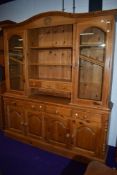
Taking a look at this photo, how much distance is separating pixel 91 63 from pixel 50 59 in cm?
88

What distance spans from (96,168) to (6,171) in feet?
4.60

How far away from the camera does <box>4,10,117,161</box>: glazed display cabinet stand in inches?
80.5

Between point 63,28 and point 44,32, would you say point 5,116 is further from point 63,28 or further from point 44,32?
point 63,28

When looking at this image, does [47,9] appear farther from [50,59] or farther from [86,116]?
[86,116]

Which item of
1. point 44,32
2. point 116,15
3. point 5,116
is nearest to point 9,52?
point 44,32

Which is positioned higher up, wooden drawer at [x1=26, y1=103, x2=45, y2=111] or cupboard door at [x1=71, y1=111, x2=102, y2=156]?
wooden drawer at [x1=26, y1=103, x2=45, y2=111]

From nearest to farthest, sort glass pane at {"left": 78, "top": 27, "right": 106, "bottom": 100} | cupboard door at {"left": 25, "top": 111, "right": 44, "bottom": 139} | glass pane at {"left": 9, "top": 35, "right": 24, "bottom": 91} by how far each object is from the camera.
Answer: glass pane at {"left": 78, "top": 27, "right": 106, "bottom": 100}, cupboard door at {"left": 25, "top": 111, "right": 44, "bottom": 139}, glass pane at {"left": 9, "top": 35, "right": 24, "bottom": 91}

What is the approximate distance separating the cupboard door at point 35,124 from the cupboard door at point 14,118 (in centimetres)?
14

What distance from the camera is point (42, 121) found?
2557 millimetres

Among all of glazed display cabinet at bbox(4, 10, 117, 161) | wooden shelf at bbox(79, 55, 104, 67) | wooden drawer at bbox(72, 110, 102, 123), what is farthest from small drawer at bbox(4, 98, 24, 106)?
wooden shelf at bbox(79, 55, 104, 67)

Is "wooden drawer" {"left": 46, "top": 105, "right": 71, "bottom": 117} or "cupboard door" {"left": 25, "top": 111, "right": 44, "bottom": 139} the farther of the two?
"cupboard door" {"left": 25, "top": 111, "right": 44, "bottom": 139}

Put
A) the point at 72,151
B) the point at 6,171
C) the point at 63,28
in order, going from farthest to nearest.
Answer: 1. the point at 63,28
2. the point at 72,151
3. the point at 6,171

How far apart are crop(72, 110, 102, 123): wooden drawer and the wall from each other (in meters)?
0.58

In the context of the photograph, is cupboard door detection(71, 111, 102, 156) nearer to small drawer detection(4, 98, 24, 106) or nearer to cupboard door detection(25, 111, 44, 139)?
cupboard door detection(25, 111, 44, 139)
